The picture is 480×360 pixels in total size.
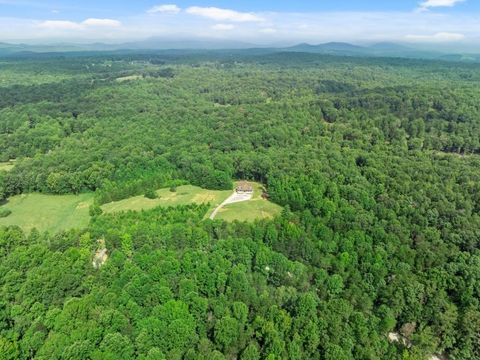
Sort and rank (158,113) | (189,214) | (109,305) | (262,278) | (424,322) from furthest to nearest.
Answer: (158,113) < (189,214) < (262,278) < (424,322) < (109,305)

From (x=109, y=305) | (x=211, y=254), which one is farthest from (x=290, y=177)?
(x=109, y=305)

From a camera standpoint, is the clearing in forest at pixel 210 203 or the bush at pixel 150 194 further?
the bush at pixel 150 194

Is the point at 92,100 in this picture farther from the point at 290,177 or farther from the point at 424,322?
the point at 424,322

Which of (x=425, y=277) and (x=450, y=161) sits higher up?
(x=450, y=161)

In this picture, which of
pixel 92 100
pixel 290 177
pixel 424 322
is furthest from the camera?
pixel 92 100

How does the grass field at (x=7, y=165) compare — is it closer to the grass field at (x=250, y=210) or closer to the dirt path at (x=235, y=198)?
the dirt path at (x=235, y=198)

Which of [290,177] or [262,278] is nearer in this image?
[262,278]

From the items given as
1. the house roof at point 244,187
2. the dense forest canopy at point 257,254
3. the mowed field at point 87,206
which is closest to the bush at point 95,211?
the dense forest canopy at point 257,254
